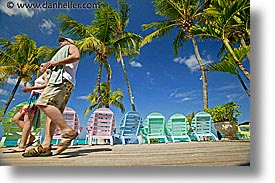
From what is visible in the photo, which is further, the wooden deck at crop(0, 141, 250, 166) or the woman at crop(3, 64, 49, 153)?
the woman at crop(3, 64, 49, 153)

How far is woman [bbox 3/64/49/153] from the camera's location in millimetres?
5039

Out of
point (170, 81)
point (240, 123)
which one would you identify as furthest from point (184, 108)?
point (240, 123)

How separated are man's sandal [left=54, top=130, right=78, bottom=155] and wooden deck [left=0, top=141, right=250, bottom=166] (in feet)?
0.22

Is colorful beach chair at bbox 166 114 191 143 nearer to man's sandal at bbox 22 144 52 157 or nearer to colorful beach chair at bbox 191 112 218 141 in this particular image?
colorful beach chair at bbox 191 112 218 141

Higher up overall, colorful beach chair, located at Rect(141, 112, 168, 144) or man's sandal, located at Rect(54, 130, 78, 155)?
colorful beach chair, located at Rect(141, 112, 168, 144)

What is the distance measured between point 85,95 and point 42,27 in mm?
1251

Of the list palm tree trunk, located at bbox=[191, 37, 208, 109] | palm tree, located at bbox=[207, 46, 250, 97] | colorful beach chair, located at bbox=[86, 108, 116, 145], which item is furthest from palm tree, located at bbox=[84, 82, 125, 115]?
palm tree, located at bbox=[207, 46, 250, 97]

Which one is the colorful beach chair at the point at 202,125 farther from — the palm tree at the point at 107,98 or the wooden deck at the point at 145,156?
the palm tree at the point at 107,98

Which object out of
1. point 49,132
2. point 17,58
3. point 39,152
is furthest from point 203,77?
point 17,58

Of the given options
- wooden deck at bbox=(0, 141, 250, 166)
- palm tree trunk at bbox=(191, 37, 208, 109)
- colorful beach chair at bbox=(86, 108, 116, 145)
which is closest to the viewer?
wooden deck at bbox=(0, 141, 250, 166)

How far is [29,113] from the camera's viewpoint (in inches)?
201

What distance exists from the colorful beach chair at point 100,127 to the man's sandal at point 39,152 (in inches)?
24.5

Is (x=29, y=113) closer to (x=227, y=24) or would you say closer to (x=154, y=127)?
(x=154, y=127)

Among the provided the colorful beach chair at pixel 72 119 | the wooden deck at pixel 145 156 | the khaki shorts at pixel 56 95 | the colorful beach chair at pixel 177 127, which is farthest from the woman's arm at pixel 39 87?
the colorful beach chair at pixel 177 127
